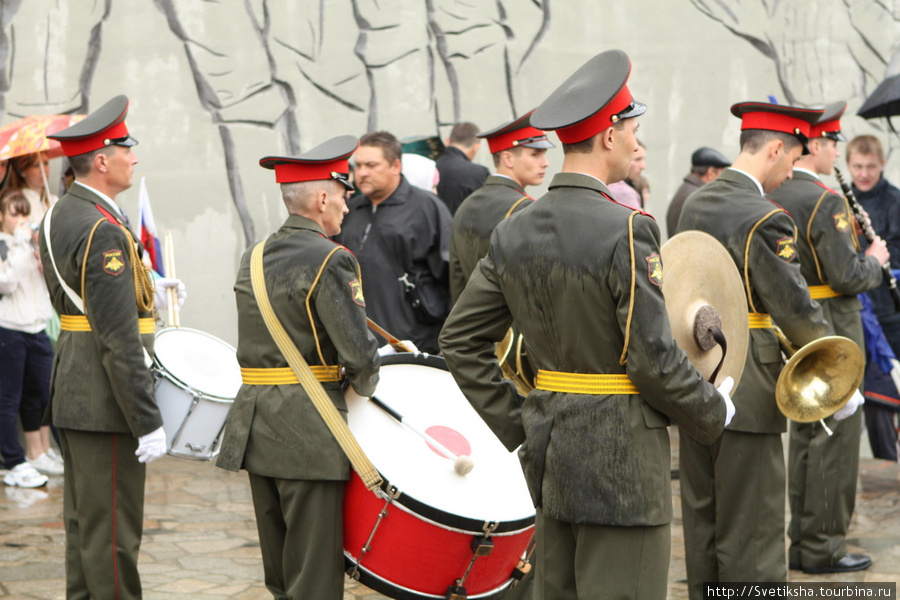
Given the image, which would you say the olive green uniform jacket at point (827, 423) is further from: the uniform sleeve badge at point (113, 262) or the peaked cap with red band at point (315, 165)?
the uniform sleeve badge at point (113, 262)

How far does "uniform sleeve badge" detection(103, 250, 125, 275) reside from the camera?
159 inches

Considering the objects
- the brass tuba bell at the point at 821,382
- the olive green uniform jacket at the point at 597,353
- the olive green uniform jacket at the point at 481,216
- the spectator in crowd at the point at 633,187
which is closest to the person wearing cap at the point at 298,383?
the olive green uniform jacket at the point at 597,353

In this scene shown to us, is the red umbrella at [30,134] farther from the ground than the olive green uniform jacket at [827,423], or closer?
farther from the ground

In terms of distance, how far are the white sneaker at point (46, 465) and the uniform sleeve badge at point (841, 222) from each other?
5227 mm

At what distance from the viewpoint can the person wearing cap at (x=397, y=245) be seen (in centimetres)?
595

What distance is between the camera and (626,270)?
8.99 ft

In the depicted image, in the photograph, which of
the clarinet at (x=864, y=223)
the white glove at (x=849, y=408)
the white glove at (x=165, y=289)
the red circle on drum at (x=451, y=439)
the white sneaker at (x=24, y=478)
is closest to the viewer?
the red circle on drum at (x=451, y=439)

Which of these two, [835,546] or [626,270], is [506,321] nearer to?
[626,270]

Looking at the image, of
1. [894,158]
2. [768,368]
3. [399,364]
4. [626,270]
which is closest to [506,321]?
[626,270]

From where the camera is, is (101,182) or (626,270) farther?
(101,182)

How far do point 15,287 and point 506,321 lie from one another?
4910 mm

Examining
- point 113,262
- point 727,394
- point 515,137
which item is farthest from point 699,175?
point 727,394

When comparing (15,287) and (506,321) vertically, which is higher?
(506,321)

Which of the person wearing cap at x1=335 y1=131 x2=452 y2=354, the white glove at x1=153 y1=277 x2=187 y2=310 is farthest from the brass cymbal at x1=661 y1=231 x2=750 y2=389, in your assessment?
the person wearing cap at x1=335 y1=131 x2=452 y2=354
